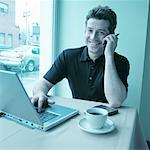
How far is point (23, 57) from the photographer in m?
1.94

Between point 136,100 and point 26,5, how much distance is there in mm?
1340

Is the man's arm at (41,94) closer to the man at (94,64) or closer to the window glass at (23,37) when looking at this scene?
the man at (94,64)

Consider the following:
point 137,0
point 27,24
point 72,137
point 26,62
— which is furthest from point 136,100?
point 72,137

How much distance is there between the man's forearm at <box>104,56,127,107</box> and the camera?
1144 millimetres

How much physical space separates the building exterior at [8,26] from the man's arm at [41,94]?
0.55 meters

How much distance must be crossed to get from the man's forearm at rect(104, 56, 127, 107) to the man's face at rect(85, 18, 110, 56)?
20 cm

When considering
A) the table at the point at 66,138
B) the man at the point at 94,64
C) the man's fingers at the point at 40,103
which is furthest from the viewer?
the man at the point at 94,64

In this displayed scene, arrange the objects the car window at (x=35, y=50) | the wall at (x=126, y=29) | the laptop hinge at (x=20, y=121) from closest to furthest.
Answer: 1. the laptop hinge at (x=20, y=121)
2. the wall at (x=126, y=29)
3. the car window at (x=35, y=50)

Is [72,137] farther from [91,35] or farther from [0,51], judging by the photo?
[0,51]

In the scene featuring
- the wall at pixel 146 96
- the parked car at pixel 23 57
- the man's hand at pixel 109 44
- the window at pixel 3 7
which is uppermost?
the window at pixel 3 7

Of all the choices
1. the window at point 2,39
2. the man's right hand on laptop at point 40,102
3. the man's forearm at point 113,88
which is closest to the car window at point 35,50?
the window at point 2,39

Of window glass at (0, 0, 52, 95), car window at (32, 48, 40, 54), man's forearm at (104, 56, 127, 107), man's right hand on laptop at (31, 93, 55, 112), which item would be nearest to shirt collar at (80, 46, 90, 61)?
man's forearm at (104, 56, 127, 107)

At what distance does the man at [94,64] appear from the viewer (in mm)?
1336

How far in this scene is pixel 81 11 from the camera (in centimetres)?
203
